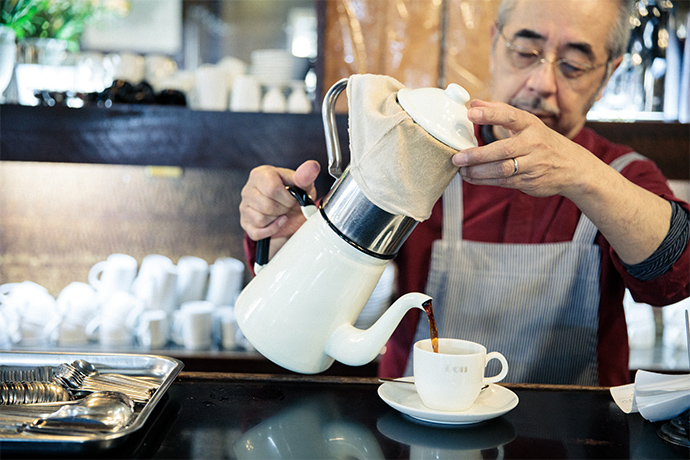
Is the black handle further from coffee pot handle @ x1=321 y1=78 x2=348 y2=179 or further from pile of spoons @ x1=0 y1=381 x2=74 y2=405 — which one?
pile of spoons @ x1=0 y1=381 x2=74 y2=405

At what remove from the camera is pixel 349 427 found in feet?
2.60

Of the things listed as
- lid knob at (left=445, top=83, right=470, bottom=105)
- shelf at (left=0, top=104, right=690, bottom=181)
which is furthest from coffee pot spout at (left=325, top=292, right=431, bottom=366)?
shelf at (left=0, top=104, right=690, bottom=181)

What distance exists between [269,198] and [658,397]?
64 cm

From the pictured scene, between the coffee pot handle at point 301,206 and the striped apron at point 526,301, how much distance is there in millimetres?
470

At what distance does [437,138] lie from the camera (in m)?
0.75

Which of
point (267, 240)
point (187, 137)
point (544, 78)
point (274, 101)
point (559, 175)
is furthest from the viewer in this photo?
point (274, 101)

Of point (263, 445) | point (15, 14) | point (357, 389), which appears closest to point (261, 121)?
point (15, 14)

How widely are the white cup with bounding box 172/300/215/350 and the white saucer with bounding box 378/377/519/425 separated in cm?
109

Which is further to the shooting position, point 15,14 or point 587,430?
point 15,14

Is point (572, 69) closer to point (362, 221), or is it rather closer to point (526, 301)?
point (526, 301)

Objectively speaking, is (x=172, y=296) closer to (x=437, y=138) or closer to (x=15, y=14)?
(x=15, y=14)

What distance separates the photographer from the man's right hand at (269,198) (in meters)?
1.04

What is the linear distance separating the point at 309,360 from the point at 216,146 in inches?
41.3

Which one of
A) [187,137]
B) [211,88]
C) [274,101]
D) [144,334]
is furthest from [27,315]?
[274,101]
